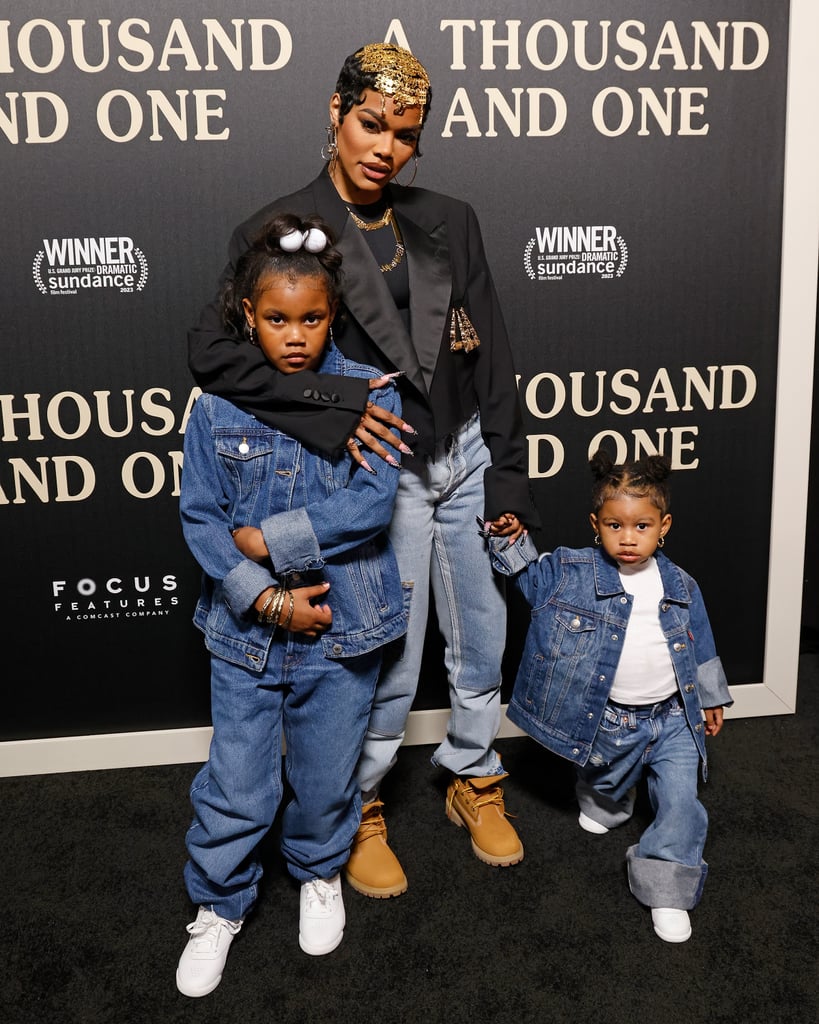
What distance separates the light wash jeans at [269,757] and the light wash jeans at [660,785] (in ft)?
1.86

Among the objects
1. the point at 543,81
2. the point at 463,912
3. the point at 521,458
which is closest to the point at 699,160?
the point at 543,81

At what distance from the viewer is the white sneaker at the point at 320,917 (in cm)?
179

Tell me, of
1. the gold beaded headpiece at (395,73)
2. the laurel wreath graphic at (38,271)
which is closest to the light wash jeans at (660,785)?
the gold beaded headpiece at (395,73)

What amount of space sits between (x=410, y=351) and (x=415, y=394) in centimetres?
9

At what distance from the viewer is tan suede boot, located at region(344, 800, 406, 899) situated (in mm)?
1957

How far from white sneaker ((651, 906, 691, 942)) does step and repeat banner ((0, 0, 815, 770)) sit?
0.84 m

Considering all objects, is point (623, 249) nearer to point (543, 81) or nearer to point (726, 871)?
point (543, 81)

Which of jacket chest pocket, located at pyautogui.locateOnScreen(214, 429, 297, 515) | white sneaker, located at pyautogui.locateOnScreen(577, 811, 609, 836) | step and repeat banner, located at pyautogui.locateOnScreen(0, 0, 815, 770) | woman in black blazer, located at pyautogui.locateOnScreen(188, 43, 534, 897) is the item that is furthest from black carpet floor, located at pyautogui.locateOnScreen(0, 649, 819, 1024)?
jacket chest pocket, located at pyautogui.locateOnScreen(214, 429, 297, 515)

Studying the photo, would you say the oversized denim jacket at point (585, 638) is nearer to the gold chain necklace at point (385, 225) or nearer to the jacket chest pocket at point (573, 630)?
the jacket chest pocket at point (573, 630)

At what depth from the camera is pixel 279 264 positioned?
1515 millimetres

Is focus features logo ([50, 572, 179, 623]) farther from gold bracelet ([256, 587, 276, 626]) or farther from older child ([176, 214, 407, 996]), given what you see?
gold bracelet ([256, 587, 276, 626])

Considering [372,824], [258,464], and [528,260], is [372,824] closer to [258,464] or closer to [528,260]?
[258,464]

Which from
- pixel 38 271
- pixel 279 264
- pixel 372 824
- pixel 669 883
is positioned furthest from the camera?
pixel 38 271

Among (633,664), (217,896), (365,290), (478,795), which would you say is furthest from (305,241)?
(478,795)
